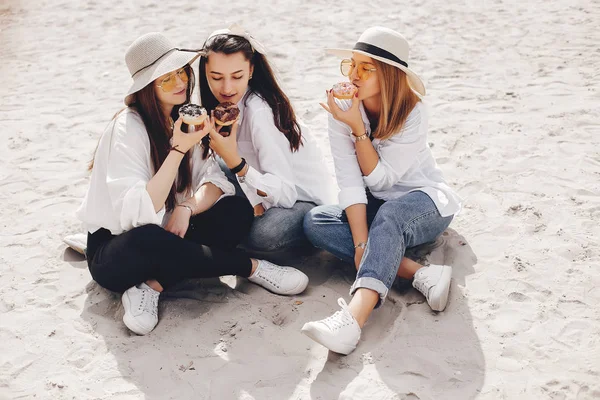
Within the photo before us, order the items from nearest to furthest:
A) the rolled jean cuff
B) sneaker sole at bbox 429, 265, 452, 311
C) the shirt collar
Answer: the rolled jean cuff, sneaker sole at bbox 429, 265, 452, 311, the shirt collar

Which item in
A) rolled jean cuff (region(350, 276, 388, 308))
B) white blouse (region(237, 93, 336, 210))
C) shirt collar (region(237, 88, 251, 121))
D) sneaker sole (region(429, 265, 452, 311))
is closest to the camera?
rolled jean cuff (region(350, 276, 388, 308))

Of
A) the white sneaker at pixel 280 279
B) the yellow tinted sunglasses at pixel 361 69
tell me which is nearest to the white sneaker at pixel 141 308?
the white sneaker at pixel 280 279

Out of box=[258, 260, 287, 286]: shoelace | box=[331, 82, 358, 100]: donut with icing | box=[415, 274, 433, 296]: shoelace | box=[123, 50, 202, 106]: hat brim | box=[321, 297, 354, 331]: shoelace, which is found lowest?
box=[258, 260, 287, 286]: shoelace

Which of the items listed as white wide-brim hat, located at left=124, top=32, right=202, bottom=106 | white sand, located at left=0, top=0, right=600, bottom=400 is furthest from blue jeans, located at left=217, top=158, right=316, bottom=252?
white wide-brim hat, located at left=124, top=32, right=202, bottom=106

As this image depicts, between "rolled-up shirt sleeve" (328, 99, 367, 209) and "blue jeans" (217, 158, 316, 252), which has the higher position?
"rolled-up shirt sleeve" (328, 99, 367, 209)

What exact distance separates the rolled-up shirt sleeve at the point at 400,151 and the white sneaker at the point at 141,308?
137 centimetres

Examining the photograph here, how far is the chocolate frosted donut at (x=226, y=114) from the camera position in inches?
139

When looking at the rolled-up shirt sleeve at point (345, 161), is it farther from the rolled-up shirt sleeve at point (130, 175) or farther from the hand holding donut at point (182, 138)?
the rolled-up shirt sleeve at point (130, 175)

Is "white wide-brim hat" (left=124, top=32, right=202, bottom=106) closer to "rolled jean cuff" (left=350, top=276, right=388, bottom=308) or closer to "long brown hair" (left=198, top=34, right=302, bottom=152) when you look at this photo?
"long brown hair" (left=198, top=34, right=302, bottom=152)

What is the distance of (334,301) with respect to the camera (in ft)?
11.7

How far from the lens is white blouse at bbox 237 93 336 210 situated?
367 cm

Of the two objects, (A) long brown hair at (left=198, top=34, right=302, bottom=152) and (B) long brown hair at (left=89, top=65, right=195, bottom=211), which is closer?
(B) long brown hair at (left=89, top=65, right=195, bottom=211)

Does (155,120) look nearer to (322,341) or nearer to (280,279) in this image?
(280,279)

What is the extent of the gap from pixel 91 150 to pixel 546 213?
3680mm
